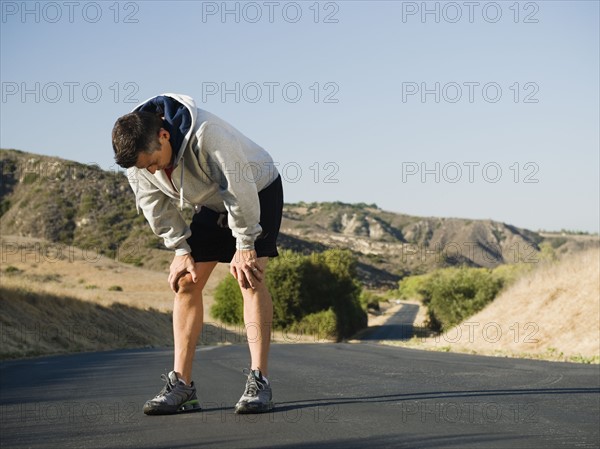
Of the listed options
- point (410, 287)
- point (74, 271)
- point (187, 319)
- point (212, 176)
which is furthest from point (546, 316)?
point (410, 287)

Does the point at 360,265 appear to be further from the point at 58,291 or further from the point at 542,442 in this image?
the point at 542,442

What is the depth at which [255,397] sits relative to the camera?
15.9 feet

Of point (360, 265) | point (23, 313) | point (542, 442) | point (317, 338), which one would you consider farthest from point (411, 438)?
point (360, 265)

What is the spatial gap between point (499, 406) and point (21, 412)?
122 inches

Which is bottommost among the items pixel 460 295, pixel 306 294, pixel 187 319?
pixel 306 294

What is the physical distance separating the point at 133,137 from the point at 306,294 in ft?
183

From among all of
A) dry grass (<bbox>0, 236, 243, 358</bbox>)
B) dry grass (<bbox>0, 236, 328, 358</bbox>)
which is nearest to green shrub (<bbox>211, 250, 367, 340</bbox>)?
dry grass (<bbox>0, 236, 328, 358</bbox>)

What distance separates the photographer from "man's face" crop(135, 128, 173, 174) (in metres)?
4.38

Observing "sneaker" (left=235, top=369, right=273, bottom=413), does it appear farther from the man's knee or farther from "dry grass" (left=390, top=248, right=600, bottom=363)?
"dry grass" (left=390, top=248, right=600, bottom=363)

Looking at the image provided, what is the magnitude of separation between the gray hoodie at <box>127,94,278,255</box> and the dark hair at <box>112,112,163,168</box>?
0.17 metres

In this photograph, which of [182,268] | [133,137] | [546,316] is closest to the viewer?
[133,137]

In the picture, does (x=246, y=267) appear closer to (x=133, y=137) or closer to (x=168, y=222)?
(x=168, y=222)

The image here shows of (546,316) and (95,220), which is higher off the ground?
(95,220)

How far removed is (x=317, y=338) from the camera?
5675 cm
